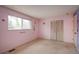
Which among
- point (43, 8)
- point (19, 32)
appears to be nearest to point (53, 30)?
point (19, 32)

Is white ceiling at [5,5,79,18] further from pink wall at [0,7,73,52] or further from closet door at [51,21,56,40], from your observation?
closet door at [51,21,56,40]

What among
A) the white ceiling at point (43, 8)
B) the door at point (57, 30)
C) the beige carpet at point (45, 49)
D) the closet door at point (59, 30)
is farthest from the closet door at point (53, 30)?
the white ceiling at point (43, 8)

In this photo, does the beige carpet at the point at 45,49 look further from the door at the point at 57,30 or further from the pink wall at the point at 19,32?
the door at the point at 57,30

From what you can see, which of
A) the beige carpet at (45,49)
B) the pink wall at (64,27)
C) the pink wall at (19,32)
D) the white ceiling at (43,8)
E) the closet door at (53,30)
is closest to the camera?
the pink wall at (19,32)

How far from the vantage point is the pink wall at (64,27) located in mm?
6894

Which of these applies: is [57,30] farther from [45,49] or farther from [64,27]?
[45,49]

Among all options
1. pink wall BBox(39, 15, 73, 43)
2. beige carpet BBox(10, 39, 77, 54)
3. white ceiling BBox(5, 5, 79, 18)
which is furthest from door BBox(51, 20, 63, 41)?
white ceiling BBox(5, 5, 79, 18)

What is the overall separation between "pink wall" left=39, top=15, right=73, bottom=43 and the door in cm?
27

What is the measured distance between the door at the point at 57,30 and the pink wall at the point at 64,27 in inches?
10.6

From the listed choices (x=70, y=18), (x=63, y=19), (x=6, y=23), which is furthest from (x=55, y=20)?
(x=6, y=23)

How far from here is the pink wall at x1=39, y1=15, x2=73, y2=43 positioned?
6.89 m

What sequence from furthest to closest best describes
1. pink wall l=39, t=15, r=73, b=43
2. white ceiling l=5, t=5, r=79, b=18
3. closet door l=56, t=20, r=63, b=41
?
closet door l=56, t=20, r=63, b=41, pink wall l=39, t=15, r=73, b=43, white ceiling l=5, t=5, r=79, b=18

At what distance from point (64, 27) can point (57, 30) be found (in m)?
0.71
